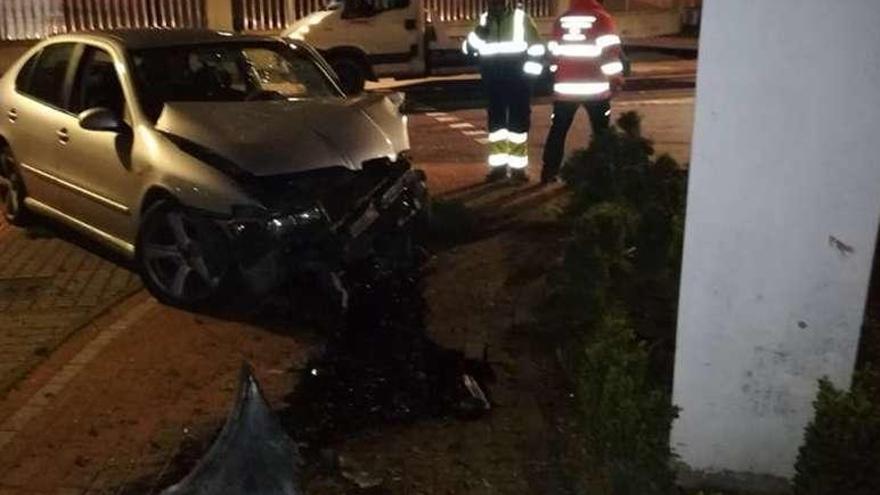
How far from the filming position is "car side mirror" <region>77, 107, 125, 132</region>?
6.64 m

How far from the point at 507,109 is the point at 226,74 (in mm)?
3317

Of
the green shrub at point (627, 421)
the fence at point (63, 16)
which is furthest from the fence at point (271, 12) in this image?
the green shrub at point (627, 421)

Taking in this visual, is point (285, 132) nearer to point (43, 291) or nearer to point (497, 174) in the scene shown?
point (43, 291)

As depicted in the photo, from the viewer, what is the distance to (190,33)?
7.52 metres

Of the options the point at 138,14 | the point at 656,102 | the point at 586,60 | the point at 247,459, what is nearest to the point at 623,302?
the point at 247,459

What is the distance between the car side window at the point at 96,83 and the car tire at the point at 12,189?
1.09 meters

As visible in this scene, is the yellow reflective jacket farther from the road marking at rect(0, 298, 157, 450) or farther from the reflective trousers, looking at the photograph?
the road marking at rect(0, 298, 157, 450)

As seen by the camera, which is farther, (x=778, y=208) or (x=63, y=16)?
(x=63, y=16)

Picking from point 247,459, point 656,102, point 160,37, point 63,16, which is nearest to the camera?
point 247,459

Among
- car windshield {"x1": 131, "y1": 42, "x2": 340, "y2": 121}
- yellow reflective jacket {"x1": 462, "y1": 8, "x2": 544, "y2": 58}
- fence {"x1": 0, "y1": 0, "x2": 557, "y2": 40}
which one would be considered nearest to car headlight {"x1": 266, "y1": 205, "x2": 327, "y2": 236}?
car windshield {"x1": 131, "y1": 42, "x2": 340, "y2": 121}

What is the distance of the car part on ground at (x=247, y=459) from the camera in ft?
13.1

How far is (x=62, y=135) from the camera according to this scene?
7.27m

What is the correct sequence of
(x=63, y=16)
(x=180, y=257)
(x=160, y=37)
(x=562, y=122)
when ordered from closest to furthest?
(x=180, y=257) < (x=160, y=37) < (x=562, y=122) < (x=63, y=16)

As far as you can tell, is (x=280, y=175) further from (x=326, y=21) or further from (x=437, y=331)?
(x=326, y=21)
